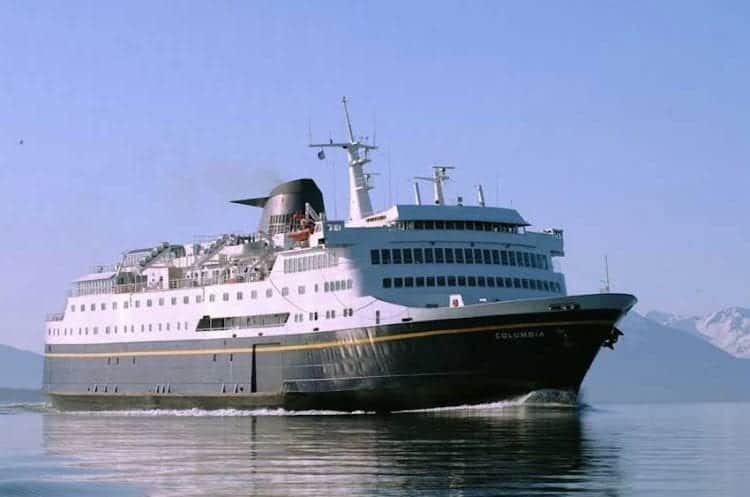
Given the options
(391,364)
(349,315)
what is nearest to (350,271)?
(349,315)

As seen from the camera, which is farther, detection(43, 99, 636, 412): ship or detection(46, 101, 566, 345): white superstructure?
detection(46, 101, 566, 345): white superstructure

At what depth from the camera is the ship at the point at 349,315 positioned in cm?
4728

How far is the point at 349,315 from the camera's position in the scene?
168ft

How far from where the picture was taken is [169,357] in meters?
60.4

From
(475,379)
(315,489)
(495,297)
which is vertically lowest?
(315,489)

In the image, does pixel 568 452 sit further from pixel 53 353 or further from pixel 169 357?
pixel 53 353

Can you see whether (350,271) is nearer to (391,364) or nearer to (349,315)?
(349,315)

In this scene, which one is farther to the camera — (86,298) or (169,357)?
(86,298)

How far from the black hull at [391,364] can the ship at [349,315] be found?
0.05 m

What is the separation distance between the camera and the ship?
47.3 metres

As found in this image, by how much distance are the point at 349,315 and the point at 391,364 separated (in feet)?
10.5

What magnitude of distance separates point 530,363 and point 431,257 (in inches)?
284

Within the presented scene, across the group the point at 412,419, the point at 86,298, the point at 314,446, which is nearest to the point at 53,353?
the point at 86,298

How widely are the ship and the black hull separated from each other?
0.05 meters
